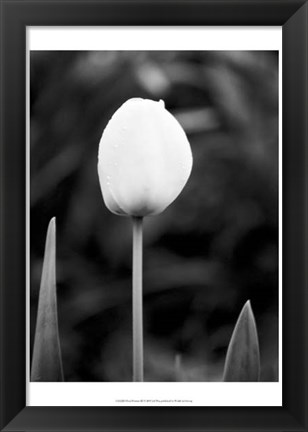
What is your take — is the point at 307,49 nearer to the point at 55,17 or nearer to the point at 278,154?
the point at 278,154

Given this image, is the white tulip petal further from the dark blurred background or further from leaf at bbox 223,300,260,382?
leaf at bbox 223,300,260,382

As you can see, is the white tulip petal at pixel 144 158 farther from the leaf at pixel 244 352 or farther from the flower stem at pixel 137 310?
the leaf at pixel 244 352

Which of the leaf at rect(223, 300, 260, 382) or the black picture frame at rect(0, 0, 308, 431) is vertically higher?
the black picture frame at rect(0, 0, 308, 431)

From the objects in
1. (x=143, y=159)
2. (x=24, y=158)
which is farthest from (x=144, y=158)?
(x=24, y=158)

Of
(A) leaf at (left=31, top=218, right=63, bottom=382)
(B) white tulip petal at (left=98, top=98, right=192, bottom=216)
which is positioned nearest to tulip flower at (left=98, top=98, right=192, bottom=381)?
(B) white tulip petal at (left=98, top=98, right=192, bottom=216)

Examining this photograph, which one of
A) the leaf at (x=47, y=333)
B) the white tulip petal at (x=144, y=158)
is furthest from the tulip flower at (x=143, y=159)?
the leaf at (x=47, y=333)

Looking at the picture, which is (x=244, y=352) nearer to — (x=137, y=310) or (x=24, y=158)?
(x=137, y=310)
